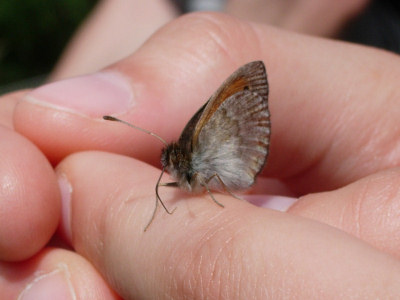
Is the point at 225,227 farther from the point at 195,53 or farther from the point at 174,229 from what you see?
the point at 195,53

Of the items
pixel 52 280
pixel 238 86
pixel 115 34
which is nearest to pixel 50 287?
pixel 52 280

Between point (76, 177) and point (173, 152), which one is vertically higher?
point (173, 152)

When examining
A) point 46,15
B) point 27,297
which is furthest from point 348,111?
point 46,15

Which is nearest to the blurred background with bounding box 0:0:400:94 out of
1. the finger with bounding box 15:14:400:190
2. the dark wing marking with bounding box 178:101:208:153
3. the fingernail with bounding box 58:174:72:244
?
the finger with bounding box 15:14:400:190

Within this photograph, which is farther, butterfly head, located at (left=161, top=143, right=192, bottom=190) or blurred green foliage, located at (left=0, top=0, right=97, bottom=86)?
blurred green foliage, located at (left=0, top=0, right=97, bottom=86)

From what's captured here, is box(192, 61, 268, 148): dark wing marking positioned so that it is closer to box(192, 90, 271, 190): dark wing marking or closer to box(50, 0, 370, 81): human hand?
box(192, 90, 271, 190): dark wing marking

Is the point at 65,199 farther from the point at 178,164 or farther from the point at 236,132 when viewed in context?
the point at 236,132
